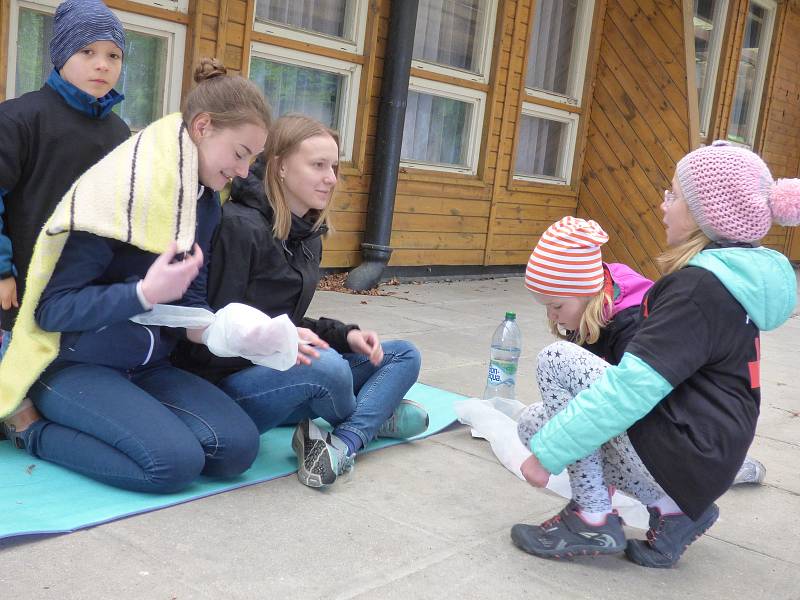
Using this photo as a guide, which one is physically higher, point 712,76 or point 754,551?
point 712,76

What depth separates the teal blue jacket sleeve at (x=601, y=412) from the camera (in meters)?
2.24

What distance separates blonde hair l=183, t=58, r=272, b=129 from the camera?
267cm

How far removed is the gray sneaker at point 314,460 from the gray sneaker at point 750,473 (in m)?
1.47

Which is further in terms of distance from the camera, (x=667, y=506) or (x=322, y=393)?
(x=322, y=393)

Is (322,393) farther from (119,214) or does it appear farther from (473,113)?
(473,113)

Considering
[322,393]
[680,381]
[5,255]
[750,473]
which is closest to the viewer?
[680,381]

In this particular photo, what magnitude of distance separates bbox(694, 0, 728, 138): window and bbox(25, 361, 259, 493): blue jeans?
10357 mm

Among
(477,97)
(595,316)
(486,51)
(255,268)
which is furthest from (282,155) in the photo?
(486,51)

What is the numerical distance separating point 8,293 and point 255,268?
0.74 metres

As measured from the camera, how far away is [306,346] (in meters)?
2.74

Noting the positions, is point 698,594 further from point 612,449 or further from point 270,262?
point 270,262

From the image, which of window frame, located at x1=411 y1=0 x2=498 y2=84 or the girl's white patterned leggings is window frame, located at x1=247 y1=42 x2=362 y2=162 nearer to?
window frame, located at x1=411 y1=0 x2=498 y2=84

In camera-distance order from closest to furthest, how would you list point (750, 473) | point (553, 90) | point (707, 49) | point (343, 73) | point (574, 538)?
point (574, 538) → point (750, 473) → point (343, 73) → point (553, 90) → point (707, 49)

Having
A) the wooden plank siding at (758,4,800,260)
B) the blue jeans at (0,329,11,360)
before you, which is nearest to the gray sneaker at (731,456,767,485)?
the blue jeans at (0,329,11,360)
